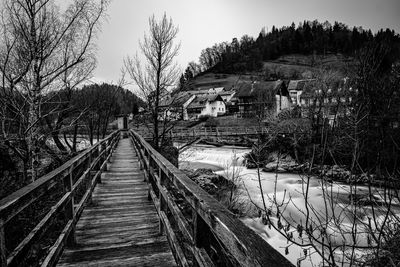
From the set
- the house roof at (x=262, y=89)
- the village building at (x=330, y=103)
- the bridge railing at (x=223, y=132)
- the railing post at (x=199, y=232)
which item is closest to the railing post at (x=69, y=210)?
the railing post at (x=199, y=232)

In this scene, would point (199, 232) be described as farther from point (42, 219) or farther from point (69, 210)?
point (69, 210)

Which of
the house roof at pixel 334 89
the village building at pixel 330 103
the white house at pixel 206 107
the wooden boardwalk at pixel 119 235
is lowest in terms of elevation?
the wooden boardwalk at pixel 119 235

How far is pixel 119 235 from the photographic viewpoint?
4.09m

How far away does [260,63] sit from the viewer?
11825 cm

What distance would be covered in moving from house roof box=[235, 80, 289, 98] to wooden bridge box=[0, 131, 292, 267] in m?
51.5

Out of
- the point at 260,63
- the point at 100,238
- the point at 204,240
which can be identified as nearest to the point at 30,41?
the point at 100,238

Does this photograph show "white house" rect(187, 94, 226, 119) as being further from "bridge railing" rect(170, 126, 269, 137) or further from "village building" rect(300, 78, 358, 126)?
"village building" rect(300, 78, 358, 126)

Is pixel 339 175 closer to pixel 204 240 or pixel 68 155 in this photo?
pixel 68 155

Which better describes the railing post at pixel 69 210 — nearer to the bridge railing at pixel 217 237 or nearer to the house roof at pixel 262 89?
the bridge railing at pixel 217 237

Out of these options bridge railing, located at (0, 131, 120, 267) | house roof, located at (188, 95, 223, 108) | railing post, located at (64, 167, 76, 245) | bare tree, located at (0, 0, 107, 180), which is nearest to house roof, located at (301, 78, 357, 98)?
bridge railing, located at (0, 131, 120, 267)

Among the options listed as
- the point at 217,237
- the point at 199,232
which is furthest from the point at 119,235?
the point at 217,237

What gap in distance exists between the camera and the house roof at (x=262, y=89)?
54.6 m

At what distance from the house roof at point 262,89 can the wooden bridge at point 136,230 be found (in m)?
51.5

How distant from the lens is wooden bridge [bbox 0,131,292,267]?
1.46 m
